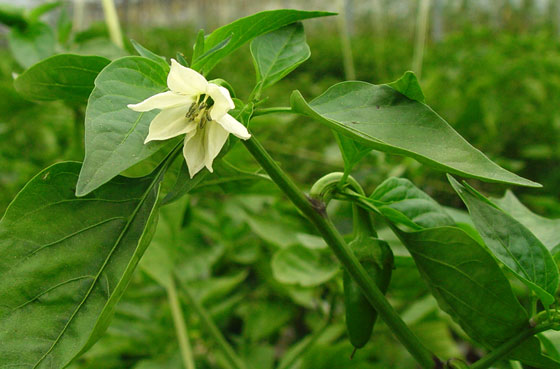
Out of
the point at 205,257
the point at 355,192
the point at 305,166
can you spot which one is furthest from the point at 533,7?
the point at 355,192

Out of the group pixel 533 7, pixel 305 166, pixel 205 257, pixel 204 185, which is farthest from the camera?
pixel 533 7

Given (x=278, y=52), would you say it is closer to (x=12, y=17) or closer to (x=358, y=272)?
(x=358, y=272)

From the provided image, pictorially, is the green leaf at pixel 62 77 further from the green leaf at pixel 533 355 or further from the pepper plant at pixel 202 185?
the green leaf at pixel 533 355

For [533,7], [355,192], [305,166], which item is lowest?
[533,7]

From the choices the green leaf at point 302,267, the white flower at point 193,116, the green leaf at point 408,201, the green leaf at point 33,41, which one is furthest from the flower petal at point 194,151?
the green leaf at point 33,41

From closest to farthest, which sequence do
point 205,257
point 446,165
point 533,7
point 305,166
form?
point 446,165 < point 205,257 < point 305,166 < point 533,7

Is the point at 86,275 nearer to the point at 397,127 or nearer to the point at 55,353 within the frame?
the point at 55,353

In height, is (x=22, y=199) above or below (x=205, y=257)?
above

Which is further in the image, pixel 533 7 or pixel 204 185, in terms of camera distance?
pixel 533 7
